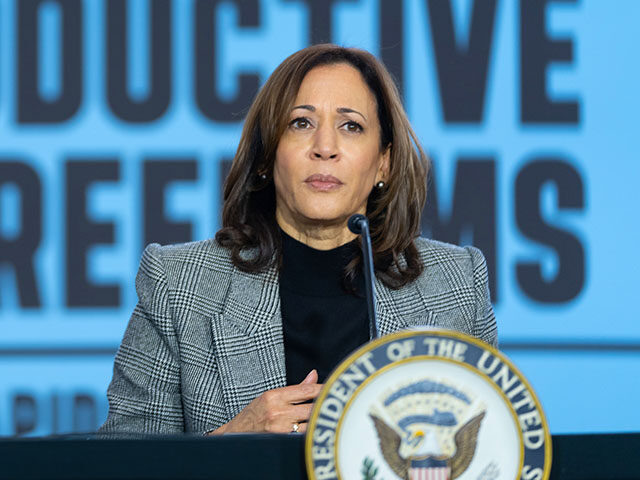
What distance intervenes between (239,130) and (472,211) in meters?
0.69

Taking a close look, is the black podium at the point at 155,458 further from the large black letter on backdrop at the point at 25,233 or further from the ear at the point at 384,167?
the large black letter on backdrop at the point at 25,233

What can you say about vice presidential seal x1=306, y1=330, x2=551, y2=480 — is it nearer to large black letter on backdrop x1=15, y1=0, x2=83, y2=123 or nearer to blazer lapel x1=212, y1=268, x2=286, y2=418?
blazer lapel x1=212, y1=268, x2=286, y2=418

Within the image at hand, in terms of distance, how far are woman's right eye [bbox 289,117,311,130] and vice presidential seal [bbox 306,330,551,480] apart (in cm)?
79

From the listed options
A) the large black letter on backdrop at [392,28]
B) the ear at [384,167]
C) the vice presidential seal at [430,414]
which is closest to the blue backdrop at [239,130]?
the large black letter on backdrop at [392,28]

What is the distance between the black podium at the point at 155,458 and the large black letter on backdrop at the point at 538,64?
195 centimetres

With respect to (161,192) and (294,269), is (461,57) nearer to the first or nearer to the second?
(161,192)

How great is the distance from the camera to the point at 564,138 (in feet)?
8.16

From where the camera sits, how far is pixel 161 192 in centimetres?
250

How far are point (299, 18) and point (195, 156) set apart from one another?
0.49 m

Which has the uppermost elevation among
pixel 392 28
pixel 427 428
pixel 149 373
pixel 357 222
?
pixel 392 28

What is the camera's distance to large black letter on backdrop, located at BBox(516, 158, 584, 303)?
2471 mm

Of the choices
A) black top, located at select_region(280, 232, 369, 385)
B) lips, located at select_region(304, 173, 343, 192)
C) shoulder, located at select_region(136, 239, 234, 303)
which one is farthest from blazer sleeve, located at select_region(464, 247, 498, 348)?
shoulder, located at select_region(136, 239, 234, 303)

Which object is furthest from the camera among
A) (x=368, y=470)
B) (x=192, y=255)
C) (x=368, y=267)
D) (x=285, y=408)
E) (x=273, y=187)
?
(x=273, y=187)

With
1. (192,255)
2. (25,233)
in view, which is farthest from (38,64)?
(192,255)
